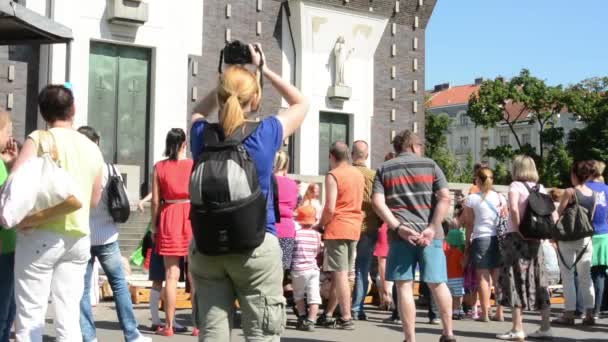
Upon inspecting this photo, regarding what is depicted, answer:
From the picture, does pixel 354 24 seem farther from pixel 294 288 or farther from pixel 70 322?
pixel 70 322

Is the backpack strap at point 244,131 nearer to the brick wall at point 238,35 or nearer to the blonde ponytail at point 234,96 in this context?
the blonde ponytail at point 234,96

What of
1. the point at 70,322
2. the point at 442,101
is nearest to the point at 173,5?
the point at 70,322

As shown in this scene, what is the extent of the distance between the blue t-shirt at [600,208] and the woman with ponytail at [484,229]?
116cm

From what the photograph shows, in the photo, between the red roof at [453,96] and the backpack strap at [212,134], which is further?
the red roof at [453,96]

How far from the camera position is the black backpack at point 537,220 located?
10.4 meters

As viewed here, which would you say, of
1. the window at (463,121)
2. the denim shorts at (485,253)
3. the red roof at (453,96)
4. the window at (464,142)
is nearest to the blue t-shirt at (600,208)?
the denim shorts at (485,253)

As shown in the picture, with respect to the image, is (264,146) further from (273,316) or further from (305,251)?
(305,251)

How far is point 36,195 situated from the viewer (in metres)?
5.99

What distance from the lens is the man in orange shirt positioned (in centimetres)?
1073

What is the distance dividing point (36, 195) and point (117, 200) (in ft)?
8.65

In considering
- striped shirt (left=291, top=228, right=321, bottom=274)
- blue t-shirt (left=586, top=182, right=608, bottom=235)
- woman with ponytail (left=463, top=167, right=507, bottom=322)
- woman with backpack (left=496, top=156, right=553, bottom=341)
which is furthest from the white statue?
woman with backpack (left=496, top=156, right=553, bottom=341)

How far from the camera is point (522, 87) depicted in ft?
222

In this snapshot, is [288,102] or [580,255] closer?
[288,102]

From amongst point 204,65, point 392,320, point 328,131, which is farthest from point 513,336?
point 328,131
